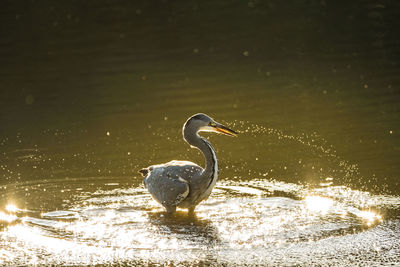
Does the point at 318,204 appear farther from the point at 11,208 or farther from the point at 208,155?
the point at 11,208

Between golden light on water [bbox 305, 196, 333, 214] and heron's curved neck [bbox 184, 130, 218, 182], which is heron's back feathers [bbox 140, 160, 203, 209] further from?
golden light on water [bbox 305, 196, 333, 214]

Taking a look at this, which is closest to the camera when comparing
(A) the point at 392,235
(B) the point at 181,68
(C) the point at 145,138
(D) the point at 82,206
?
(A) the point at 392,235

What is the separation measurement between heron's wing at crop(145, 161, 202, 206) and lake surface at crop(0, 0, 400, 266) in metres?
0.25

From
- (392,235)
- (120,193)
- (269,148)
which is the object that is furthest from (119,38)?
(392,235)

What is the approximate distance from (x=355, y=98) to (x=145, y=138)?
13.1 feet

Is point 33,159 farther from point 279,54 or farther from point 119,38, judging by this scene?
point 119,38

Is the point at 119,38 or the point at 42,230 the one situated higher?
the point at 119,38

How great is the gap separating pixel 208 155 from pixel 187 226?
0.92m

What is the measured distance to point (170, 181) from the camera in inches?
345

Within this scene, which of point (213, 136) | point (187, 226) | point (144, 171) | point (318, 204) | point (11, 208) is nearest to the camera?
point (187, 226)

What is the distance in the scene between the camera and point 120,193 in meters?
9.48

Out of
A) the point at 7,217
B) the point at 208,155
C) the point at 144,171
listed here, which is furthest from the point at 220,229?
the point at 7,217

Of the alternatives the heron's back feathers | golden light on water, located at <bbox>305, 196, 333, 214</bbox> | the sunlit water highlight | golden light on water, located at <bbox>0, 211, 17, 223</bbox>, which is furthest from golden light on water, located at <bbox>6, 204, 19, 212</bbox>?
golden light on water, located at <bbox>305, 196, 333, 214</bbox>

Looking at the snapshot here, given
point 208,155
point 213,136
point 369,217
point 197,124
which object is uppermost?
point 197,124
